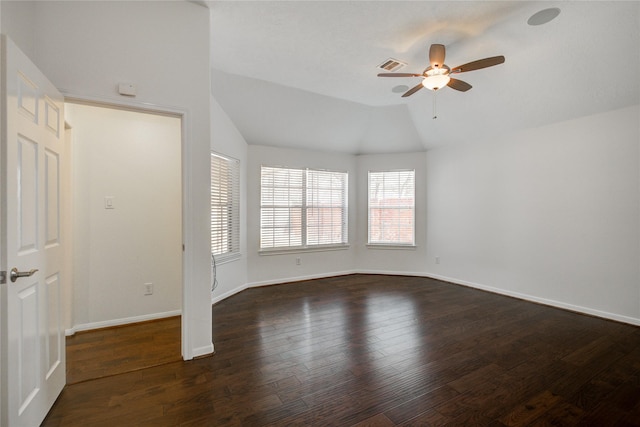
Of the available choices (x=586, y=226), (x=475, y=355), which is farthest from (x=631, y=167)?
(x=475, y=355)

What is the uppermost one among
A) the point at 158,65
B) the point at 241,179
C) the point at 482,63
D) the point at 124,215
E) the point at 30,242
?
the point at 482,63

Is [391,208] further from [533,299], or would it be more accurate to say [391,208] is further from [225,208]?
[225,208]

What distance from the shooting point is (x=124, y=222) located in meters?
3.16

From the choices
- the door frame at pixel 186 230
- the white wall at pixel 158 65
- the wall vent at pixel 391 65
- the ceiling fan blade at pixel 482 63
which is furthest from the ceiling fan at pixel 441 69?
the door frame at pixel 186 230

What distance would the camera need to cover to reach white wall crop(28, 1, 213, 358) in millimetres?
2008

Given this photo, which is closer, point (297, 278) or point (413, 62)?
point (413, 62)

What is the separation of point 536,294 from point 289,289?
3622mm

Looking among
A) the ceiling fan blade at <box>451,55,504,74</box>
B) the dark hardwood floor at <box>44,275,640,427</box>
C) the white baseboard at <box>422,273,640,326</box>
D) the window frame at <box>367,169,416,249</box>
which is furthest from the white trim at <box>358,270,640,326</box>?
the ceiling fan blade at <box>451,55,504,74</box>

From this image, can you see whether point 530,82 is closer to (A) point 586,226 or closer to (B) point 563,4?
(B) point 563,4

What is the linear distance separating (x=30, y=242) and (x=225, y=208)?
263 cm

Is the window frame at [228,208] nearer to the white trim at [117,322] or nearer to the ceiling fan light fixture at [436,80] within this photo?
the white trim at [117,322]

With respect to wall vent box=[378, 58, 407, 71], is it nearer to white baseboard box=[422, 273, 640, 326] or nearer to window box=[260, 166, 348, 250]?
window box=[260, 166, 348, 250]

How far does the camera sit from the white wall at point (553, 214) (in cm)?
321

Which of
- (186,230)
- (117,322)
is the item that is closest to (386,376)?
(186,230)
